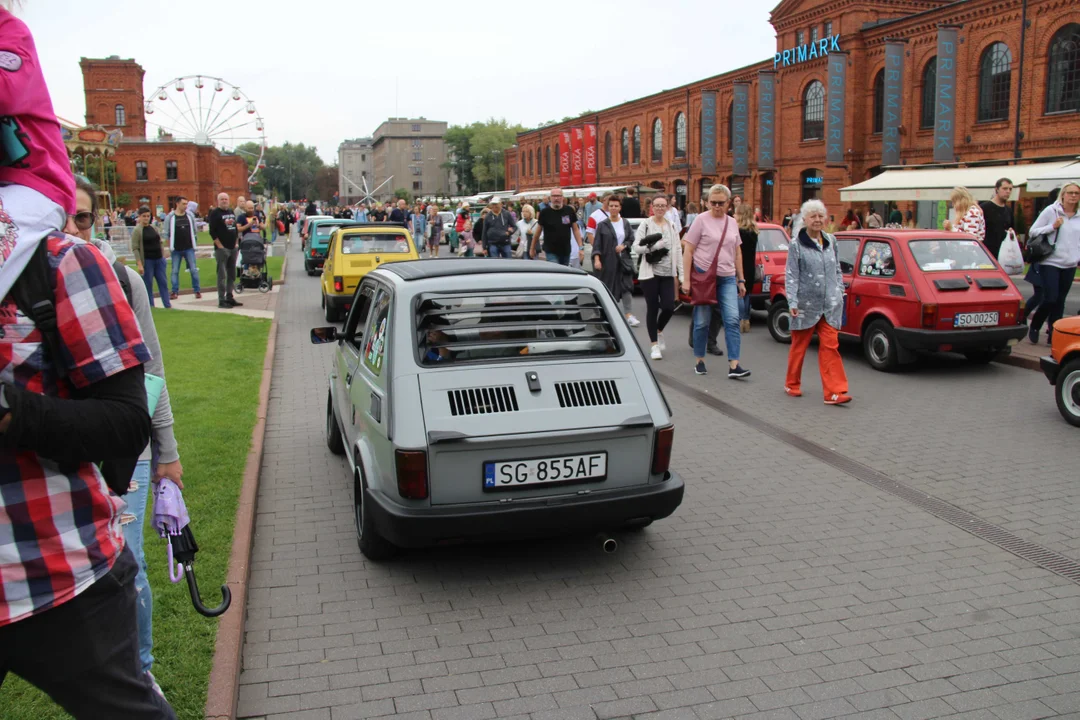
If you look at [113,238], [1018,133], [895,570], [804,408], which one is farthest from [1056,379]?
[113,238]

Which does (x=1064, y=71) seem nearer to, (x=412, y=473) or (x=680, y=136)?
(x=680, y=136)

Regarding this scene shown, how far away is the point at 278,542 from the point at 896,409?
6037mm

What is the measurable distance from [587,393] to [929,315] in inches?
263

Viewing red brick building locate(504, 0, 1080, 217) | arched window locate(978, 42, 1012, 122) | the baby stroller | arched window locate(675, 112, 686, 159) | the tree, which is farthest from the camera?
the tree

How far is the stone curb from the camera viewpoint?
3.43 m

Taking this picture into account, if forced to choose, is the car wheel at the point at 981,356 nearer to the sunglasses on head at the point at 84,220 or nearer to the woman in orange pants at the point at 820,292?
the woman in orange pants at the point at 820,292

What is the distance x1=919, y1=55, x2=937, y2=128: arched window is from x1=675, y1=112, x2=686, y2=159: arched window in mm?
22404

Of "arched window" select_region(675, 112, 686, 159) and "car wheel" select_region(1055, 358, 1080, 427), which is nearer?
"car wheel" select_region(1055, 358, 1080, 427)

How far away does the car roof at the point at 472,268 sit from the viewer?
5.33 m

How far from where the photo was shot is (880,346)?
10.7m

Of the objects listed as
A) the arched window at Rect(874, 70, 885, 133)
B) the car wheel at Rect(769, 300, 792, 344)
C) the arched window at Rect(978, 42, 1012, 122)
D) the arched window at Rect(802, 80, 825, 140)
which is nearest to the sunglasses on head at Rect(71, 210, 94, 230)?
the car wheel at Rect(769, 300, 792, 344)

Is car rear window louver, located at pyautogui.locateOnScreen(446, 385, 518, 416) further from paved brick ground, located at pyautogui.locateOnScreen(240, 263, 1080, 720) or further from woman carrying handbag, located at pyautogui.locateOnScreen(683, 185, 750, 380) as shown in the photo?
woman carrying handbag, located at pyautogui.locateOnScreen(683, 185, 750, 380)

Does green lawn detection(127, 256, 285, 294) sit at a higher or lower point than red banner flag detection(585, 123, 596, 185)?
lower

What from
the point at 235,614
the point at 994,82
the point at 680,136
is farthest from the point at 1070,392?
the point at 680,136
